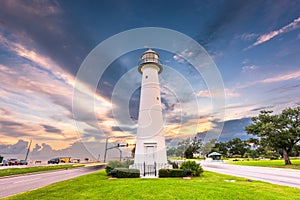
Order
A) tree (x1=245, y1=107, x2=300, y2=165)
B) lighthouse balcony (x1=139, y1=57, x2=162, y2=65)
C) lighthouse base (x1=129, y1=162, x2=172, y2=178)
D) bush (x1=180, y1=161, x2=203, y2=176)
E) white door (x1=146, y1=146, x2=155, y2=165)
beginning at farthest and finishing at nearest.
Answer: tree (x1=245, y1=107, x2=300, y2=165)
lighthouse balcony (x1=139, y1=57, x2=162, y2=65)
white door (x1=146, y1=146, x2=155, y2=165)
lighthouse base (x1=129, y1=162, x2=172, y2=178)
bush (x1=180, y1=161, x2=203, y2=176)

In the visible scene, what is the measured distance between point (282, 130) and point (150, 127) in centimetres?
2442

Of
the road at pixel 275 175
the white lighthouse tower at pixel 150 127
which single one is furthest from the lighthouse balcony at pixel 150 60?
the road at pixel 275 175

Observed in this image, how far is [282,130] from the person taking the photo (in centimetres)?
2712

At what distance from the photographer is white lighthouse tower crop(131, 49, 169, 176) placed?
1579 centimetres

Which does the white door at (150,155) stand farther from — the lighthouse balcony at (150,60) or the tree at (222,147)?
the tree at (222,147)

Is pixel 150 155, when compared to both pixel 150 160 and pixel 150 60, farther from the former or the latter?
pixel 150 60

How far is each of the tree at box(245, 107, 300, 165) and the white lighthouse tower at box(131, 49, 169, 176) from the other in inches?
854

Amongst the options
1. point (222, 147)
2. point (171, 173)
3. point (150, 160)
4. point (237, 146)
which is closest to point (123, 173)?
point (150, 160)

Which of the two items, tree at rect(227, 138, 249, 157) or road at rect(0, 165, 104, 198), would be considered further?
tree at rect(227, 138, 249, 157)

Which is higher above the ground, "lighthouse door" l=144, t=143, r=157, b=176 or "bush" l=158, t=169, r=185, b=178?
"lighthouse door" l=144, t=143, r=157, b=176

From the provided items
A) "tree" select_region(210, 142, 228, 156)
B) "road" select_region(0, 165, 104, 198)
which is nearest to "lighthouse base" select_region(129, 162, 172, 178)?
"road" select_region(0, 165, 104, 198)

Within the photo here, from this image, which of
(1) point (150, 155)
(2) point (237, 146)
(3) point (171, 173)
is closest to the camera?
(3) point (171, 173)

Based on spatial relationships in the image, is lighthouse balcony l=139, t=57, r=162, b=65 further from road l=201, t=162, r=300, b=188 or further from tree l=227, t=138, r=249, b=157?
tree l=227, t=138, r=249, b=157

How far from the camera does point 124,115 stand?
20797 millimetres
